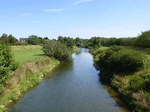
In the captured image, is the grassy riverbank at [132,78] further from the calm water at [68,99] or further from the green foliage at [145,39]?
the green foliage at [145,39]

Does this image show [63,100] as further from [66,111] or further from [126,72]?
[126,72]

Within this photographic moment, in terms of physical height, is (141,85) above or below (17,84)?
above

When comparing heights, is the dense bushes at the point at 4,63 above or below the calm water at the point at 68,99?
above

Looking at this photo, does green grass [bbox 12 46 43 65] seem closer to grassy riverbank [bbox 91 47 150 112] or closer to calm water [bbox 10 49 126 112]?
calm water [bbox 10 49 126 112]

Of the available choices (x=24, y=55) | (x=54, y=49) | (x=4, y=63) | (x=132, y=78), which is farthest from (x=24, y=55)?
(x=132, y=78)

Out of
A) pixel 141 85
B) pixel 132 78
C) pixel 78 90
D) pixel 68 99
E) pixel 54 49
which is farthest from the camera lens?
pixel 54 49

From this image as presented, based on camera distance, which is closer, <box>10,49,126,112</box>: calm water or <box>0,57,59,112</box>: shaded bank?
<box>10,49,126,112</box>: calm water

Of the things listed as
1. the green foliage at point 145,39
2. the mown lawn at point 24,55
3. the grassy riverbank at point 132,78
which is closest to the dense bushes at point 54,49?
the mown lawn at point 24,55

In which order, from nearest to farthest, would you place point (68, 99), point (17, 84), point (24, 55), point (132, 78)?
point (68, 99), point (132, 78), point (17, 84), point (24, 55)

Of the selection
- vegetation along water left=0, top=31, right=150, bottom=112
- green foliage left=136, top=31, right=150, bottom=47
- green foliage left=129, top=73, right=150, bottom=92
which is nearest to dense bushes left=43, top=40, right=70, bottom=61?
vegetation along water left=0, top=31, right=150, bottom=112

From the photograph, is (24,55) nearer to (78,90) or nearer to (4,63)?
(78,90)

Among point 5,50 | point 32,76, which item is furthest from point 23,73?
point 5,50

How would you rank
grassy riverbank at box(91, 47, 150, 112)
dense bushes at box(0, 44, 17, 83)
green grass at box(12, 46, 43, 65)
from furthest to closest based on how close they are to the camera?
1. green grass at box(12, 46, 43, 65)
2. dense bushes at box(0, 44, 17, 83)
3. grassy riverbank at box(91, 47, 150, 112)

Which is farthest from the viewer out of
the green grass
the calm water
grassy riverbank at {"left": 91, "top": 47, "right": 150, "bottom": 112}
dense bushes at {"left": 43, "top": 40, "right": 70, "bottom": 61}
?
dense bushes at {"left": 43, "top": 40, "right": 70, "bottom": 61}
